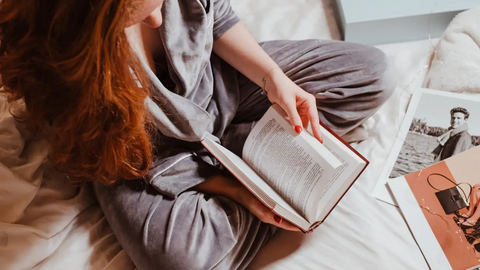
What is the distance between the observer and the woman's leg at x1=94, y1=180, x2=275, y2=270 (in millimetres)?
691

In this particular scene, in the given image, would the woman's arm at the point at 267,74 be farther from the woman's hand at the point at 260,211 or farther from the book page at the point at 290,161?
the woman's hand at the point at 260,211

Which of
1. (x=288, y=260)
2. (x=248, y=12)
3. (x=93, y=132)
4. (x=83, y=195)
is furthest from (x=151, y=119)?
(x=248, y=12)

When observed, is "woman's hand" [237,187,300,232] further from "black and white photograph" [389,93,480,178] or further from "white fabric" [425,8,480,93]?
"white fabric" [425,8,480,93]

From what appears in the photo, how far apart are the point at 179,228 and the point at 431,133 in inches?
21.8

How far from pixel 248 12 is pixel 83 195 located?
633 millimetres

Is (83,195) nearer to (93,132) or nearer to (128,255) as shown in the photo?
(128,255)

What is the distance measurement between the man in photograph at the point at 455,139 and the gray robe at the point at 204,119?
15 cm

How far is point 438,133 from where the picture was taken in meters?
0.87

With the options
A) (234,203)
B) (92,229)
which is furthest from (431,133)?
(92,229)

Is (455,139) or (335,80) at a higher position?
(335,80)

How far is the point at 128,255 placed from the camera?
742 mm

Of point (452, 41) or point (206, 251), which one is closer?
point (206, 251)

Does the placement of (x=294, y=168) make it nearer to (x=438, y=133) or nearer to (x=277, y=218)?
(x=277, y=218)

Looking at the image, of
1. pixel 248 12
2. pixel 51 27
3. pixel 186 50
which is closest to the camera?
pixel 51 27
